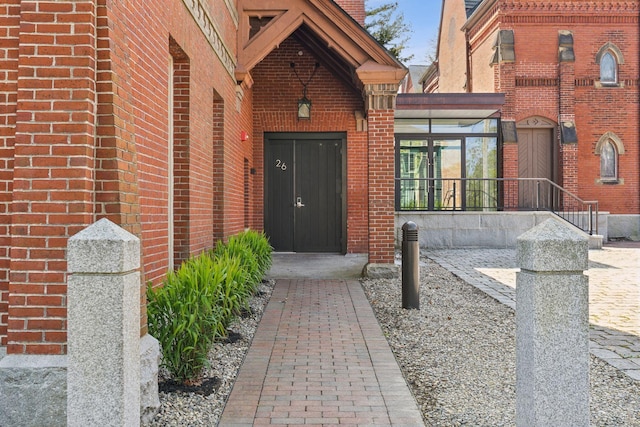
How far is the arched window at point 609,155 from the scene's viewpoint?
59.9ft

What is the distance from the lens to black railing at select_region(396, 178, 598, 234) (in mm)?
16266

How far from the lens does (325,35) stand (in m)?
9.22

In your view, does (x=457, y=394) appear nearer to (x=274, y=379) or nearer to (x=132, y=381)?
(x=274, y=379)

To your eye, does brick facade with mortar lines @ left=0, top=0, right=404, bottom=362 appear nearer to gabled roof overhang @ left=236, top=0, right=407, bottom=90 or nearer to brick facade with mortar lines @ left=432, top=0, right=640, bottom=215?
gabled roof overhang @ left=236, top=0, right=407, bottom=90

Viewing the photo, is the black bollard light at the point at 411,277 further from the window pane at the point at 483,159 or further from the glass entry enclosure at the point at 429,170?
the window pane at the point at 483,159

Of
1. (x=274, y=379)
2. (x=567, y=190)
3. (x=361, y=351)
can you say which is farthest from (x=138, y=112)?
(x=567, y=190)

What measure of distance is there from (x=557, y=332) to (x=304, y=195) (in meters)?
10.2

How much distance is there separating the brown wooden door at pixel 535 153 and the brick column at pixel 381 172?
34.7 ft

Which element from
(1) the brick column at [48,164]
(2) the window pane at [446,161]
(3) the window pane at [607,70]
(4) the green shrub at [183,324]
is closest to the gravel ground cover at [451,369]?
(4) the green shrub at [183,324]

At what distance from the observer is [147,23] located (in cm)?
460

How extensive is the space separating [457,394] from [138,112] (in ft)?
11.6

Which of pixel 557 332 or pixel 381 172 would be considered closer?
pixel 557 332

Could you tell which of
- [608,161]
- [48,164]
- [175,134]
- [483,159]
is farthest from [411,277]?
[608,161]

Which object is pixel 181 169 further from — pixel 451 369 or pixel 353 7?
pixel 353 7
